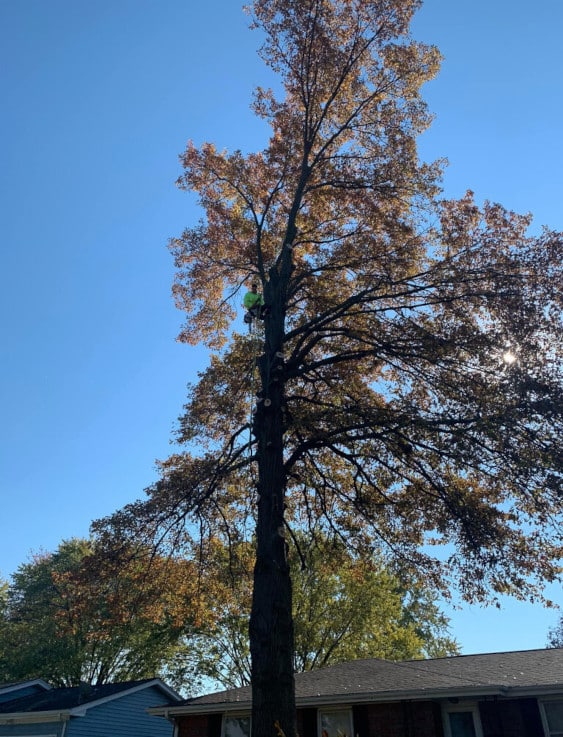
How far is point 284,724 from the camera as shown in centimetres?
734

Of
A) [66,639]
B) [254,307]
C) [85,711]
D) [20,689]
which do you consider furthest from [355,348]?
[66,639]

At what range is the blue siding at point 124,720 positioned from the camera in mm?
17078

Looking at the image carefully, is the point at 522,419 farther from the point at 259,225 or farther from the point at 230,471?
the point at 259,225

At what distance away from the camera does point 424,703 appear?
38.3 feet

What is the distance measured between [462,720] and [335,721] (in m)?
2.73

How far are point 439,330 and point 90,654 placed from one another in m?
24.8

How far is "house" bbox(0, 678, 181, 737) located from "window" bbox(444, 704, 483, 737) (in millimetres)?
7644

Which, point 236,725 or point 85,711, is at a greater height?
point 85,711

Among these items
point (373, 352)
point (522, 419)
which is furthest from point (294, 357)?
point (522, 419)

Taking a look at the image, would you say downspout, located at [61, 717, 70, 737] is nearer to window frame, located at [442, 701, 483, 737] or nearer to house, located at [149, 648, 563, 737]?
house, located at [149, 648, 563, 737]

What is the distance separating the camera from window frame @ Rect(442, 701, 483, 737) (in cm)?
1124

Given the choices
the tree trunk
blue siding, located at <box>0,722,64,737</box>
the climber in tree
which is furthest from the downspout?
the climber in tree

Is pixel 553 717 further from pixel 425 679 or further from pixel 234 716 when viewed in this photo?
pixel 234 716

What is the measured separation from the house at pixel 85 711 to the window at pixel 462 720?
7.64 m
